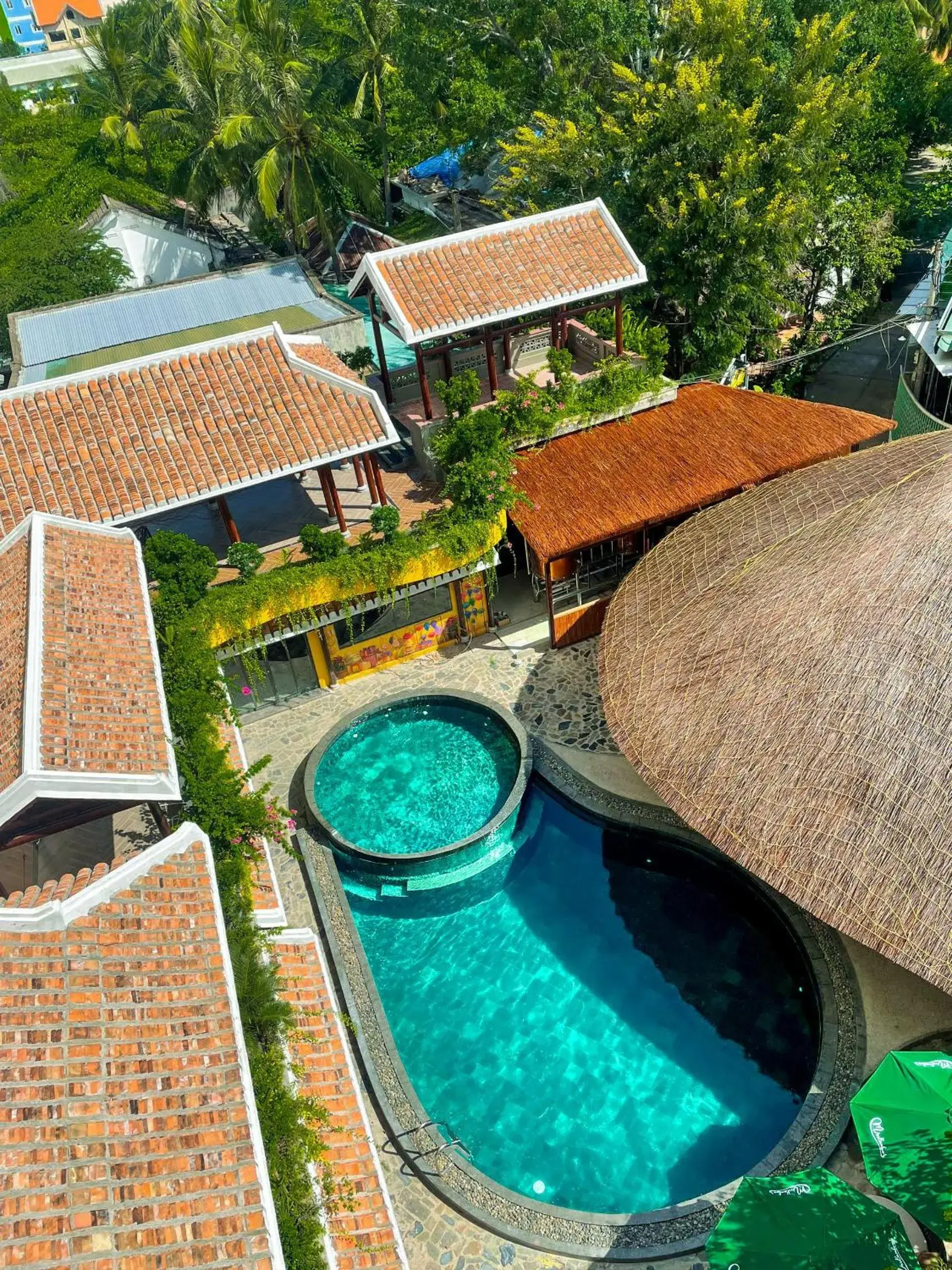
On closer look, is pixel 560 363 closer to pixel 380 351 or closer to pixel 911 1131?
pixel 380 351

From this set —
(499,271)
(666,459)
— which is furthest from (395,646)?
(499,271)

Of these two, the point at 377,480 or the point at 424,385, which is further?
the point at 424,385

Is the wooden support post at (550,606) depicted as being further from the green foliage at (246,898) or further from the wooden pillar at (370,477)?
the green foliage at (246,898)

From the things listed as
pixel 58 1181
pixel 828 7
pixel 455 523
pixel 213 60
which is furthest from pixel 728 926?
pixel 213 60

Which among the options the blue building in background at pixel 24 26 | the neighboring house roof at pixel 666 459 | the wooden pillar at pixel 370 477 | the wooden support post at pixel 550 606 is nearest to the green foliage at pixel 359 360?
the wooden pillar at pixel 370 477

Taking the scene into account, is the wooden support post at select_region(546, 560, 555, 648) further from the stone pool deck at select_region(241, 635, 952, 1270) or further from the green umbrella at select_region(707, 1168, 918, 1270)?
the green umbrella at select_region(707, 1168, 918, 1270)

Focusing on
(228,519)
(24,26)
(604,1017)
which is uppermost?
(24,26)

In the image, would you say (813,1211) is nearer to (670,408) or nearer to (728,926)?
(728,926)

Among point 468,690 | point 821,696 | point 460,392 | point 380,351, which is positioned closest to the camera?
point 821,696
